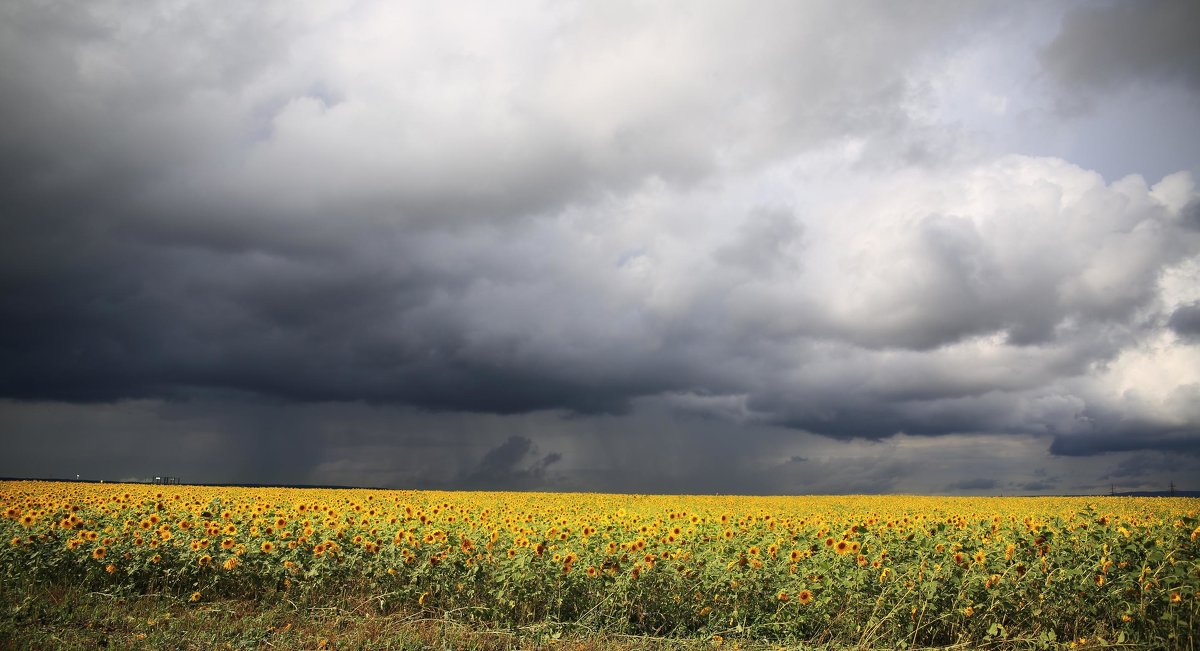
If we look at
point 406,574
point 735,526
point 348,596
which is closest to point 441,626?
point 406,574

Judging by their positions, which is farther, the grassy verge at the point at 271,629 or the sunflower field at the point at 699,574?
the sunflower field at the point at 699,574

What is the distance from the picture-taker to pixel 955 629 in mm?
9141

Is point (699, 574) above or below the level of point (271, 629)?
above

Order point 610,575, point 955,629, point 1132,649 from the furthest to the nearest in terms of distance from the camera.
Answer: point 610,575
point 955,629
point 1132,649

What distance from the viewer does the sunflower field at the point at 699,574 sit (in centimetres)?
888

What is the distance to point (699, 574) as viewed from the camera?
10141 mm

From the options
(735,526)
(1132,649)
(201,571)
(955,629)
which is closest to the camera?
(1132,649)

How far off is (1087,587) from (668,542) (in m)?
5.76

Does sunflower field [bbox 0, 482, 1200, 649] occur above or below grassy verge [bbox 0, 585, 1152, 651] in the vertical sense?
above

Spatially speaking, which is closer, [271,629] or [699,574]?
[271,629]

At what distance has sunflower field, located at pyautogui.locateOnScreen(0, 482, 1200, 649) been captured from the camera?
29.1ft

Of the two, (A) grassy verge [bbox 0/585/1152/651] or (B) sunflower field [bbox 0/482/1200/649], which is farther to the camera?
(B) sunflower field [bbox 0/482/1200/649]

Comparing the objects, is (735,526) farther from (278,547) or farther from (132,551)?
(132,551)

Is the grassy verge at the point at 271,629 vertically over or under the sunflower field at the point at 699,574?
under
